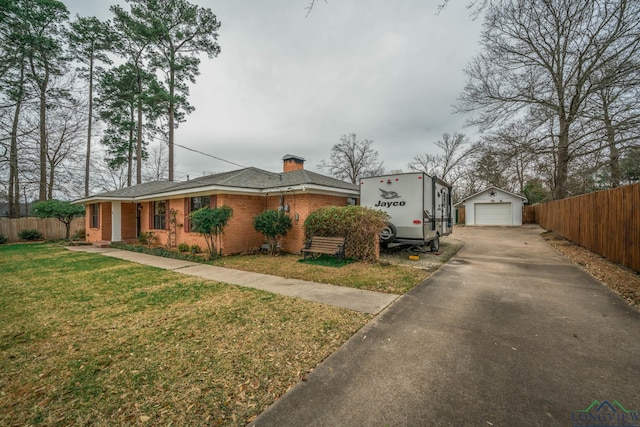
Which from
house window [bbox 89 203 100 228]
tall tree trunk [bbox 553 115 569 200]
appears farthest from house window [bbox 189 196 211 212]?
tall tree trunk [bbox 553 115 569 200]

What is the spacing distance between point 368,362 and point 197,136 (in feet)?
67.0

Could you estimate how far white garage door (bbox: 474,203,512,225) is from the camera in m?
24.5

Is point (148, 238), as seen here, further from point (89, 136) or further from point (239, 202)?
point (89, 136)

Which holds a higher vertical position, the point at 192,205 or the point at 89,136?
the point at 89,136

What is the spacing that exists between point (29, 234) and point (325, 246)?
20.8 metres

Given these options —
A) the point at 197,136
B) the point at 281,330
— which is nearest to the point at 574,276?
the point at 281,330

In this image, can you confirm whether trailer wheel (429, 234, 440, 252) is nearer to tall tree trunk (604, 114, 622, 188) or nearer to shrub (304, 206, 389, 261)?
shrub (304, 206, 389, 261)

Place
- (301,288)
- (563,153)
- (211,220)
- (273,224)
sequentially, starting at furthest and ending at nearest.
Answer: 1. (563,153)
2. (273,224)
3. (211,220)
4. (301,288)

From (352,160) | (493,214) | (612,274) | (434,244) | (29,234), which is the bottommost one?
(612,274)

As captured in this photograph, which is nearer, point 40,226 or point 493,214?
point 40,226

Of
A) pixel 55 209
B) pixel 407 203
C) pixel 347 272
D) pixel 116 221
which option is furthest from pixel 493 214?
pixel 55 209

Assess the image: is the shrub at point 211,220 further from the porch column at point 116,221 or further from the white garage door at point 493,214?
the white garage door at point 493,214

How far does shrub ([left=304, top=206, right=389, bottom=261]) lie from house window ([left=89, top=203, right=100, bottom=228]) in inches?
570

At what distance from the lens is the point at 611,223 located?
716cm
